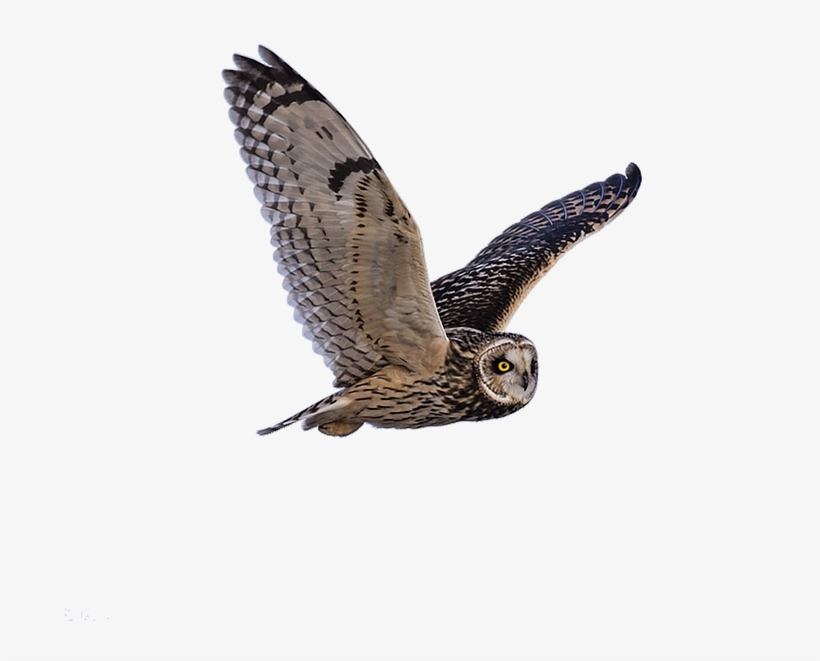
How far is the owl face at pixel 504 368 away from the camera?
6574mm

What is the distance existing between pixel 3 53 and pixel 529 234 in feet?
79.3

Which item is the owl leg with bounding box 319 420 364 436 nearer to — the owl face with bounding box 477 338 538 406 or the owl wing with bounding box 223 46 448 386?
the owl wing with bounding box 223 46 448 386

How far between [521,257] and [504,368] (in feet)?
4.34

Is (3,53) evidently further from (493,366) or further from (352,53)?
(493,366)

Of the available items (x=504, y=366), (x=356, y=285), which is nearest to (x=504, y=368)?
(x=504, y=366)

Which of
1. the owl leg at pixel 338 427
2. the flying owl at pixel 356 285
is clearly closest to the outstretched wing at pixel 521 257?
the flying owl at pixel 356 285

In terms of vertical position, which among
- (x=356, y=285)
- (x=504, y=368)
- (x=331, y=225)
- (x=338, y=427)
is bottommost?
(x=338, y=427)

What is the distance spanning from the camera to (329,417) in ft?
22.4

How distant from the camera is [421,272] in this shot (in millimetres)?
6195

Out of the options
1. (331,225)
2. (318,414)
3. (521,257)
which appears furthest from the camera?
(521,257)

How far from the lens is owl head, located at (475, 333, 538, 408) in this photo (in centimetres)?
657

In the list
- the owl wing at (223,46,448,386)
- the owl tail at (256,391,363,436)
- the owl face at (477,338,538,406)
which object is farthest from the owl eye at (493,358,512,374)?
the owl tail at (256,391,363,436)

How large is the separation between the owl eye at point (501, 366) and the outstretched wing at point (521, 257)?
681 millimetres

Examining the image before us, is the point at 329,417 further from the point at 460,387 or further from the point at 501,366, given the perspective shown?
the point at 501,366
